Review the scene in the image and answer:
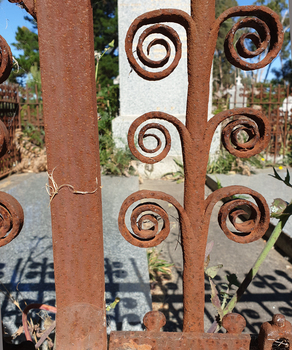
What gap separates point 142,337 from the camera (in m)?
0.78

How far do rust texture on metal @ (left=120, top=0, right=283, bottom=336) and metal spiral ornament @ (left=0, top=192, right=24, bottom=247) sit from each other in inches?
11.3

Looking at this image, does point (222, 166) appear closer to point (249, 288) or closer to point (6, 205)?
point (249, 288)

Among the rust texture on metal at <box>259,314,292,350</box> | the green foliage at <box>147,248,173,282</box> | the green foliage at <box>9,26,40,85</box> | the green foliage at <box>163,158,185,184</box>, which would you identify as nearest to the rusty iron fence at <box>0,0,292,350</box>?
the rust texture on metal at <box>259,314,292,350</box>

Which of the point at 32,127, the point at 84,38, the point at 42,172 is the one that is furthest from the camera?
the point at 32,127

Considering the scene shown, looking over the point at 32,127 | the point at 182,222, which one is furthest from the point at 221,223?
the point at 32,127

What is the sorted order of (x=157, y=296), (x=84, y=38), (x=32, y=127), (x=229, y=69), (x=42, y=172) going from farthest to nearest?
1. (x=229, y=69)
2. (x=32, y=127)
3. (x=42, y=172)
4. (x=157, y=296)
5. (x=84, y=38)

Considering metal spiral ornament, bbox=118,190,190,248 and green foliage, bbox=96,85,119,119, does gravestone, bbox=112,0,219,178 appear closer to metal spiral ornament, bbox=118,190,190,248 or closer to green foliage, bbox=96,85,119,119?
green foliage, bbox=96,85,119,119

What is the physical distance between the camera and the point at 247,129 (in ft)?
2.71

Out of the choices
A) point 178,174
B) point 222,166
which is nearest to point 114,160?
point 178,174

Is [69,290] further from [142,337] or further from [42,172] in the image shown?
[42,172]

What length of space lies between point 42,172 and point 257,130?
6.16 meters

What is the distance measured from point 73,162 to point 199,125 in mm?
351

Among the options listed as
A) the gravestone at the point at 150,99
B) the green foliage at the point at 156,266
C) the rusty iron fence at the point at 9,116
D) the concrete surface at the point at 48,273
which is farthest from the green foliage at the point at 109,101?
the green foliage at the point at 156,266

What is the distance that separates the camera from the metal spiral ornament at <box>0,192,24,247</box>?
80cm
